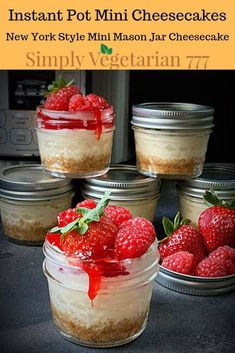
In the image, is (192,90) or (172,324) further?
(192,90)

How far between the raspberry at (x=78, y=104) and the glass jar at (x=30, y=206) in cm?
16

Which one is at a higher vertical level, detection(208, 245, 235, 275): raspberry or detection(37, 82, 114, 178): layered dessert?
detection(37, 82, 114, 178): layered dessert

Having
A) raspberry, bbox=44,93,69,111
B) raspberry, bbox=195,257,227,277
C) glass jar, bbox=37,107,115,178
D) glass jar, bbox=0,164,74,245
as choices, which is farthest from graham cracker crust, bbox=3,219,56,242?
raspberry, bbox=195,257,227,277

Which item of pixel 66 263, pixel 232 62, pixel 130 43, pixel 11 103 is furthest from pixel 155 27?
pixel 11 103

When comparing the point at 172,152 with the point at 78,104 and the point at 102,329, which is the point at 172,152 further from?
the point at 102,329

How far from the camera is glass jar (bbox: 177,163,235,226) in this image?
3.24 feet

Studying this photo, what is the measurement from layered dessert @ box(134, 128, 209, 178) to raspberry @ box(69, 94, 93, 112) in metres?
0.13

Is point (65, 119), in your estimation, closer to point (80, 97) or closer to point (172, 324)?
point (80, 97)

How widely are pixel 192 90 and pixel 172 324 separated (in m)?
0.67

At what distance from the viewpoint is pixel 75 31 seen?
2.34 feet

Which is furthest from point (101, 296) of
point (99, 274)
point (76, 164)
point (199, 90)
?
point (199, 90)

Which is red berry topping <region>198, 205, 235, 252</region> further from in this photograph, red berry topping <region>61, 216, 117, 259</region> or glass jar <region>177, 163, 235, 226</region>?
red berry topping <region>61, 216, 117, 259</region>

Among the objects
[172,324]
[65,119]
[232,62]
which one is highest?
[232,62]

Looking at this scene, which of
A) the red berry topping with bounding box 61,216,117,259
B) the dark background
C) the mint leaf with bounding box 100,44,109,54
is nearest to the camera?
the red berry topping with bounding box 61,216,117,259
